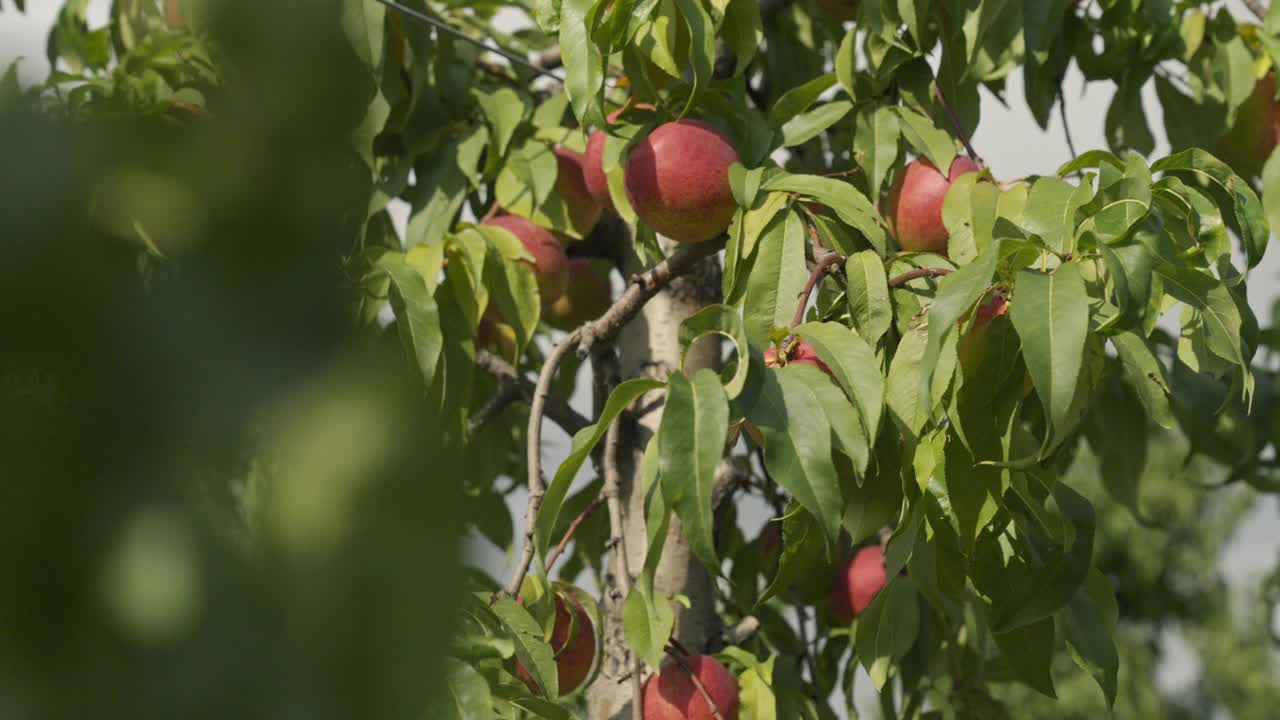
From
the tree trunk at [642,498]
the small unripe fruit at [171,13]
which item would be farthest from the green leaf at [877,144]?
the small unripe fruit at [171,13]

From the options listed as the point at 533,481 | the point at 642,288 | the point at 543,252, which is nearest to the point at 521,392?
the point at 543,252

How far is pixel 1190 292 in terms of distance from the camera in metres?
0.63

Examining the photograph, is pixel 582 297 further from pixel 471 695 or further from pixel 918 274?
pixel 471 695

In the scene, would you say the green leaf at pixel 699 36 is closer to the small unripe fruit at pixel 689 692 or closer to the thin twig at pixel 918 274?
the thin twig at pixel 918 274

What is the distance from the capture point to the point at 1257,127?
115 centimetres

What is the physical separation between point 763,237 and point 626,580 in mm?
235

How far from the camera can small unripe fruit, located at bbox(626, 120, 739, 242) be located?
0.91m

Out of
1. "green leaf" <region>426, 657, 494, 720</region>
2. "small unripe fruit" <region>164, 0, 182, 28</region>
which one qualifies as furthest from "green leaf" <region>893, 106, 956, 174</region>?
"small unripe fruit" <region>164, 0, 182, 28</region>

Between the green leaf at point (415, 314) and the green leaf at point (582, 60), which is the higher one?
the green leaf at point (582, 60)

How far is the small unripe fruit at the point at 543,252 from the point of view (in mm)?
1115

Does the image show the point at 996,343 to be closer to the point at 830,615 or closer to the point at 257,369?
the point at 257,369

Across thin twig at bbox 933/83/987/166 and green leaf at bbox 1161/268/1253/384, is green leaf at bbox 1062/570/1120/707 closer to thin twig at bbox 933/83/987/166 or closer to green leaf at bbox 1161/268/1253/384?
green leaf at bbox 1161/268/1253/384

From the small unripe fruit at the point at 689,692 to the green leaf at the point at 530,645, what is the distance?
16cm

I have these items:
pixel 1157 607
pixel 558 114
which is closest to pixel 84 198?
pixel 558 114
